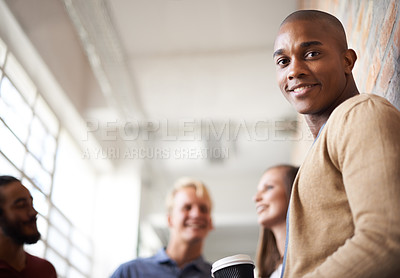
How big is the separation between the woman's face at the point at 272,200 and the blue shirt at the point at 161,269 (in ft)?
1.52

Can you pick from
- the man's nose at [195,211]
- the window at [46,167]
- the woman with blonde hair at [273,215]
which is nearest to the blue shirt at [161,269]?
the man's nose at [195,211]

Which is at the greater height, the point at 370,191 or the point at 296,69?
the point at 296,69

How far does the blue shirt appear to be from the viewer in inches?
86.1

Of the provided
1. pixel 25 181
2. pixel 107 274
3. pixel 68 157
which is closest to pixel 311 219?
pixel 25 181

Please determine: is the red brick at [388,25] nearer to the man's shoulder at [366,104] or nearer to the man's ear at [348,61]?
the man's ear at [348,61]

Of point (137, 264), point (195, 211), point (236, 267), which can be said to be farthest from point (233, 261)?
point (195, 211)

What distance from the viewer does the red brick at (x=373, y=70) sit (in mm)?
1458

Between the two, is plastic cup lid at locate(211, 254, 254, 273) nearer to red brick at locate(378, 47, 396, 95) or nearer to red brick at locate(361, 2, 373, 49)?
red brick at locate(378, 47, 396, 95)

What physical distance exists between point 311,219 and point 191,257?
155cm

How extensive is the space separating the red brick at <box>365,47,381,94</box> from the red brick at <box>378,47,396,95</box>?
2.4 inches

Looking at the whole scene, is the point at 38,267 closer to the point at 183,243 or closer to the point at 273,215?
the point at 273,215

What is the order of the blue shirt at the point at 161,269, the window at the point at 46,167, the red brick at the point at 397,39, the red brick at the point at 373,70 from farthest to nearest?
the window at the point at 46,167 → the blue shirt at the point at 161,269 → the red brick at the point at 373,70 → the red brick at the point at 397,39

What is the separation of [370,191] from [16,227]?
98 centimetres

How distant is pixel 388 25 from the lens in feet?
4.36
